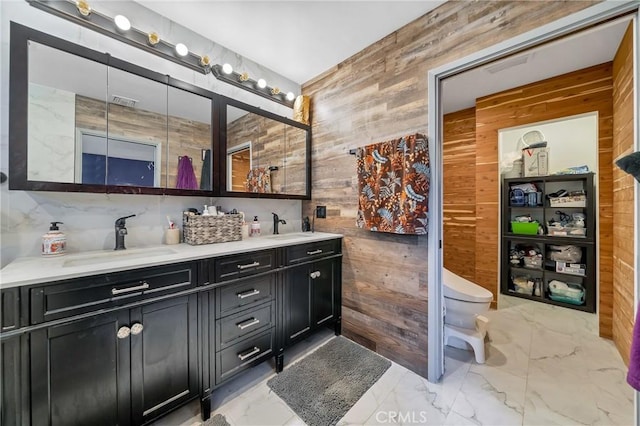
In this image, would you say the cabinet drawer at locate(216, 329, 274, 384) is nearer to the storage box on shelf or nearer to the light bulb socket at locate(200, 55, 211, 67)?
the light bulb socket at locate(200, 55, 211, 67)

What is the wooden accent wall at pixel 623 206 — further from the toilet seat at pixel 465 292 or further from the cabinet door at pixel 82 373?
the cabinet door at pixel 82 373

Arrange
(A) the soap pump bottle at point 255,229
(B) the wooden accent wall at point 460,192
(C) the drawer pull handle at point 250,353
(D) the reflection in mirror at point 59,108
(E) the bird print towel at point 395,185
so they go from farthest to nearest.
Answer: (B) the wooden accent wall at point 460,192, (A) the soap pump bottle at point 255,229, (E) the bird print towel at point 395,185, (C) the drawer pull handle at point 250,353, (D) the reflection in mirror at point 59,108

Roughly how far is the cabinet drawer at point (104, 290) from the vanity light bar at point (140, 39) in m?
1.51

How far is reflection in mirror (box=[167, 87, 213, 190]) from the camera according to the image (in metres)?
1.61

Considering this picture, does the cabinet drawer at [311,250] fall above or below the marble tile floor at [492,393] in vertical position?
above

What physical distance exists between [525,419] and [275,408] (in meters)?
1.43

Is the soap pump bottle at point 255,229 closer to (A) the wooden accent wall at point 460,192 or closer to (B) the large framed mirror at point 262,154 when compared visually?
(B) the large framed mirror at point 262,154

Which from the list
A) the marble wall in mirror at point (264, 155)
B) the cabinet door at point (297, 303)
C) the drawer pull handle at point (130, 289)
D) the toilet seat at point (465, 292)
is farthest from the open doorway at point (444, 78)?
the drawer pull handle at point (130, 289)

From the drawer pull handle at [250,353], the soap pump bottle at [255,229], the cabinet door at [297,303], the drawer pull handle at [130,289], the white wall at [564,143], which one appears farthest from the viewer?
the white wall at [564,143]

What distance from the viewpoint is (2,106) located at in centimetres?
117

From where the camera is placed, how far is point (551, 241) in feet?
9.23

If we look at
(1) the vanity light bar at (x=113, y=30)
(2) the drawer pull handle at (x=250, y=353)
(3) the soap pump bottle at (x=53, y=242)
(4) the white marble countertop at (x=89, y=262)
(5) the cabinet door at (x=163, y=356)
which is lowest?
(2) the drawer pull handle at (x=250, y=353)

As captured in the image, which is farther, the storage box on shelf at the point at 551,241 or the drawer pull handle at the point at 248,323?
the storage box on shelf at the point at 551,241

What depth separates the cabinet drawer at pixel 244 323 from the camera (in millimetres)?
1401
